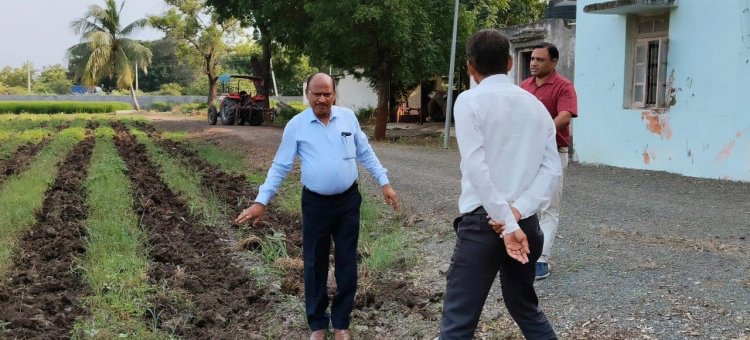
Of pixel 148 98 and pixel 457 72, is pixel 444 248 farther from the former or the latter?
pixel 148 98

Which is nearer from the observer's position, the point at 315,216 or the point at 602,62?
the point at 315,216

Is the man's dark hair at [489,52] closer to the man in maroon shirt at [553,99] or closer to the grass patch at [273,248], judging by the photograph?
the man in maroon shirt at [553,99]

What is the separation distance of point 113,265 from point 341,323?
2348mm

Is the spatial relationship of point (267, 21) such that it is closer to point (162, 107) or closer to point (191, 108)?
point (191, 108)

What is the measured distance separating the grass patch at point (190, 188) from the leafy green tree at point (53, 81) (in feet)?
254

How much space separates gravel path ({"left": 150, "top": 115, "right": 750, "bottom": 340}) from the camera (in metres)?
4.25

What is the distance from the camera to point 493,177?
9.53ft

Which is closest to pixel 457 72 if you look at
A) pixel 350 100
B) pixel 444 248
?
pixel 350 100

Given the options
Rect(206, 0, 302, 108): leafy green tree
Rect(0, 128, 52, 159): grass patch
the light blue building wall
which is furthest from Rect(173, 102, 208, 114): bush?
the light blue building wall

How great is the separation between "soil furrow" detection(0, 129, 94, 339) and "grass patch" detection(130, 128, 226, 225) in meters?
1.30

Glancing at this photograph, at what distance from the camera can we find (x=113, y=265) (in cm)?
557

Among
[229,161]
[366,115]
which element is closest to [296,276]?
[229,161]

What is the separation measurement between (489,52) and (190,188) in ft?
26.0

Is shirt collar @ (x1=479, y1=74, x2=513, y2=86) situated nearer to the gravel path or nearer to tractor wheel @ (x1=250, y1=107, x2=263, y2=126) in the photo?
the gravel path
